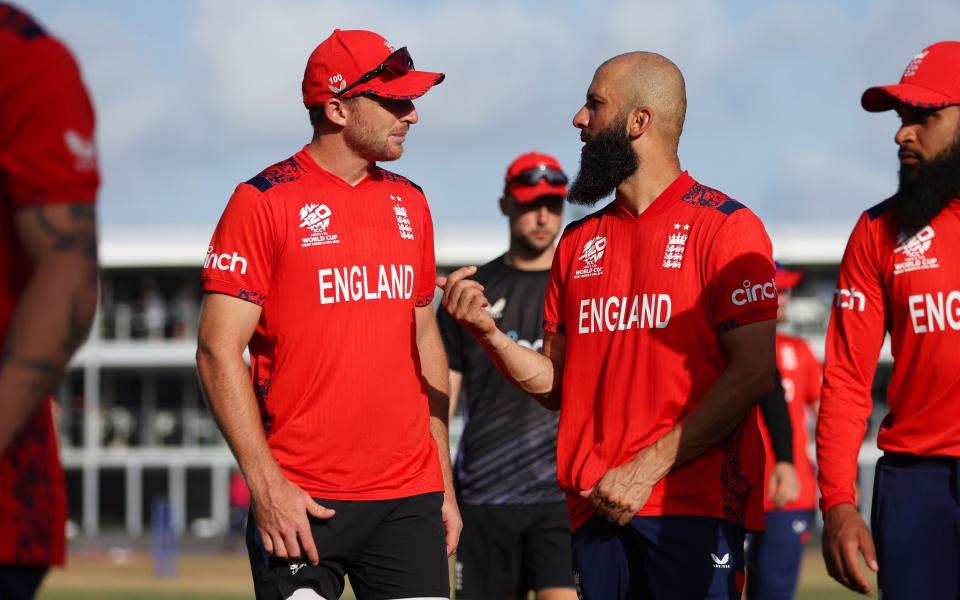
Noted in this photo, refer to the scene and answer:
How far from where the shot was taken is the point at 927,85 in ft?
16.8

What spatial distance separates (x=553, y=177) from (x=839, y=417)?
3701 millimetres

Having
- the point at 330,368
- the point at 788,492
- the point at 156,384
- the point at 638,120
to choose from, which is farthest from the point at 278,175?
→ the point at 156,384

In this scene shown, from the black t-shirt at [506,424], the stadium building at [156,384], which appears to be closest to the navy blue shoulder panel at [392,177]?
the black t-shirt at [506,424]

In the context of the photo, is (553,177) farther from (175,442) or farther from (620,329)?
(175,442)

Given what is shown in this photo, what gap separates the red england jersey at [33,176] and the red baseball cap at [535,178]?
5.47m

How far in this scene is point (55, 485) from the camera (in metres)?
3.18

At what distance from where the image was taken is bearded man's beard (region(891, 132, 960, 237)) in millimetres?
5043

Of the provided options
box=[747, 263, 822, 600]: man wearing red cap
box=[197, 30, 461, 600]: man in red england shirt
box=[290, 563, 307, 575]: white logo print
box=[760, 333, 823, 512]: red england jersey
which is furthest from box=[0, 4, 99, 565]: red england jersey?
box=[760, 333, 823, 512]: red england jersey

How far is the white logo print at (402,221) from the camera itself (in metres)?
5.48

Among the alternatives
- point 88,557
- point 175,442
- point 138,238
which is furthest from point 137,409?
point 88,557

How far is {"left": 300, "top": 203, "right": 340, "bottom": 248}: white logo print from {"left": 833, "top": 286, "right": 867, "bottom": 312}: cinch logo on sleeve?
1.81 m

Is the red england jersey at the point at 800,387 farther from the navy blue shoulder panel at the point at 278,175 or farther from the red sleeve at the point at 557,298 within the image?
the navy blue shoulder panel at the point at 278,175

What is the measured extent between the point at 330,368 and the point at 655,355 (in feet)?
3.74

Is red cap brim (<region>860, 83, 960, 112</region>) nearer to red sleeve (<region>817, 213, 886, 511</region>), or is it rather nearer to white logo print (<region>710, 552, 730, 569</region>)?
red sleeve (<region>817, 213, 886, 511</region>)
